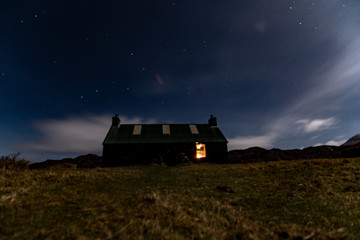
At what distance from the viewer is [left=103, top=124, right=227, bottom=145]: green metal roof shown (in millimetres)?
26781

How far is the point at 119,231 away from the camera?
1.96 m

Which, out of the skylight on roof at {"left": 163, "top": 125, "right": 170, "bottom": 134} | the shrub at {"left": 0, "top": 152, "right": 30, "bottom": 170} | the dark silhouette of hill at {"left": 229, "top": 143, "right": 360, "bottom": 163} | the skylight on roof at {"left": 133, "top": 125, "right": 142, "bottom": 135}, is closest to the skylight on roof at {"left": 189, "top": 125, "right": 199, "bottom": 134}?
the skylight on roof at {"left": 163, "top": 125, "right": 170, "bottom": 134}

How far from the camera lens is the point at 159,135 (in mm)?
28125

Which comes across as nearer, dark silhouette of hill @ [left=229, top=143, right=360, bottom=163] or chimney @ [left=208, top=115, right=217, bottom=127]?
dark silhouette of hill @ [left=229, top=143, right=360, bottom=163]

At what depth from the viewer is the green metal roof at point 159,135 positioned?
2678 centimetres

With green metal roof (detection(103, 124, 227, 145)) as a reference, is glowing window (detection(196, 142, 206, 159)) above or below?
below

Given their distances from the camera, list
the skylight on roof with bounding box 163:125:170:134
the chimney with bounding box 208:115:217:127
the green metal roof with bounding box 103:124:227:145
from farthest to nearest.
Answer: the chimney with bounding box 208:115:217:127
the skylight on roof with bounding box 163:125:170:134
the green metal roof with bounding box 103:124:227:145

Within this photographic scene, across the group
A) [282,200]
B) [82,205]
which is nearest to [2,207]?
[82,205]

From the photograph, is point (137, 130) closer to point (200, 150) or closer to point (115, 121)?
point (115, 121)

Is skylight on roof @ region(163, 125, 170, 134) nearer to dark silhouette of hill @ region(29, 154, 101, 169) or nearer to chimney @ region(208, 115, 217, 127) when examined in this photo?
chimney @ region(208, 115, 217, 127)

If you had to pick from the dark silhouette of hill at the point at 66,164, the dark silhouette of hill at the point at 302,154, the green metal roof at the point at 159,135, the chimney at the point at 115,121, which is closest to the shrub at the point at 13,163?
the dark silhouette of hill at the point at 66,164

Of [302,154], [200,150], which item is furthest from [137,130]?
[302,154]

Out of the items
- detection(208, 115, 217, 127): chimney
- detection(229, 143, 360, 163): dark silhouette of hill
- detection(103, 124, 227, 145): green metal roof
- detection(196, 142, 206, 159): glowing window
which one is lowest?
detection(229, 143, 360, 163): dark silhouette of hill

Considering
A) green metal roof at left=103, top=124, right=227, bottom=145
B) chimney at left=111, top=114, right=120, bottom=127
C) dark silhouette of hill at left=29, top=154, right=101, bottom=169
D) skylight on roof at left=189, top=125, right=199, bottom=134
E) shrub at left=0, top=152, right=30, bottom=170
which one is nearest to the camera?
shrub at left=0, top=152, right=30, bottom=170
